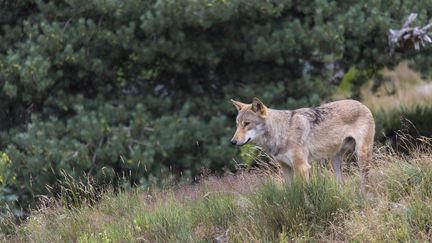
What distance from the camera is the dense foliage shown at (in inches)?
522

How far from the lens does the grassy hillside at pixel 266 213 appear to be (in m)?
7.93

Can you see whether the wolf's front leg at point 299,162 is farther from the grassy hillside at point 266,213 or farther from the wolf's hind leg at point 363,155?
the wolf's hind leg at point 363,155

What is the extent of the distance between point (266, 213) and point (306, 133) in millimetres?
1671

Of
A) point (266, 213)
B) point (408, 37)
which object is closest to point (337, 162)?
point (266, 213)

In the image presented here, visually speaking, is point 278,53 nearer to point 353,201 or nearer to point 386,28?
point 386,28

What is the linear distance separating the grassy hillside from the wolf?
26 centimetres

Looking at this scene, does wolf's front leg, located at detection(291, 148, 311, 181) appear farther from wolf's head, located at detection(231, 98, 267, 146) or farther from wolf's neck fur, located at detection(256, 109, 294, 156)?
wolf's head, located at detection(231, 98, 267, 146)

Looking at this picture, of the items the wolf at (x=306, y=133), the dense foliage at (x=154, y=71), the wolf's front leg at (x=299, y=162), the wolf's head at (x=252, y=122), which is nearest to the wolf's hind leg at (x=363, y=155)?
the wolf at (x=306, y=133)

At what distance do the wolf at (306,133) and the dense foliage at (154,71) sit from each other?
3.41 m

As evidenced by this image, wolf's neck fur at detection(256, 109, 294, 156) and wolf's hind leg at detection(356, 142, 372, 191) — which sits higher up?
wolf's neck fur at detection(256, 109, 294, 156)

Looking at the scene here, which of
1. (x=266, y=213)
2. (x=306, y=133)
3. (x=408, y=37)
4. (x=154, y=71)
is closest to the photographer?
(x=266, y=213)

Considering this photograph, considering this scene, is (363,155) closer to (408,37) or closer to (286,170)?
(286,170)

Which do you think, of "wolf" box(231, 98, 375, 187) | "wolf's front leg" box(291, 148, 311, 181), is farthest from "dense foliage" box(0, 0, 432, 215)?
"wolf's front leg" box(291, 148, 311, 181)

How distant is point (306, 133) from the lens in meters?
9.81
